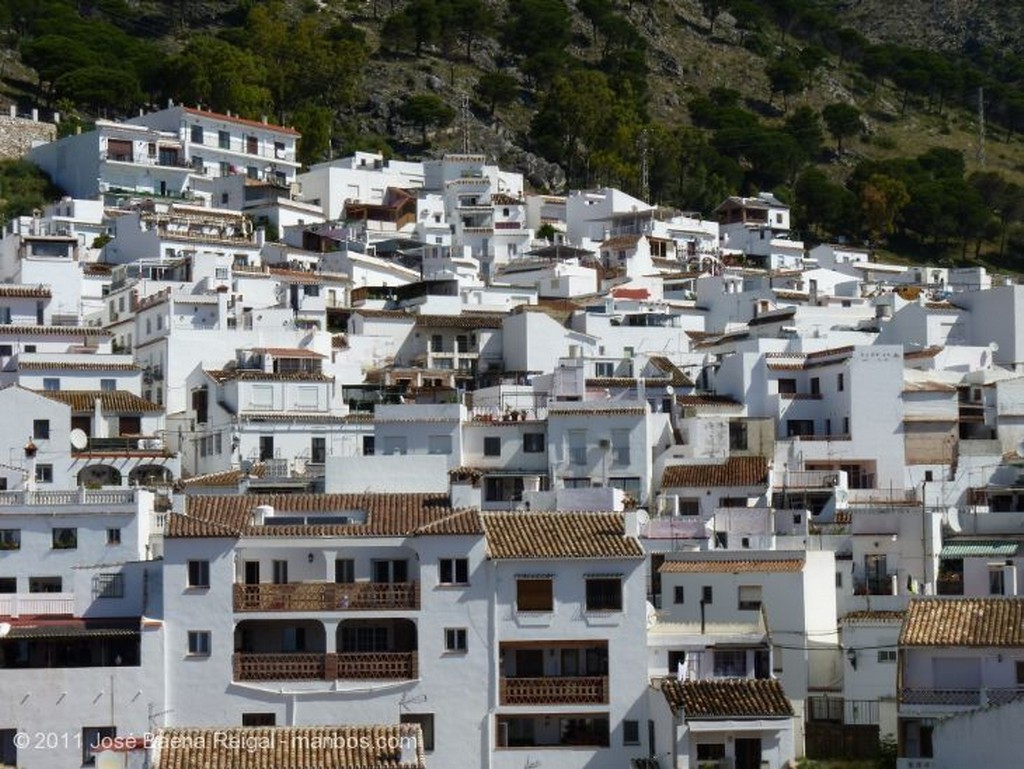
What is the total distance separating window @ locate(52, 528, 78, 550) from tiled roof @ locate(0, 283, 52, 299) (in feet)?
94.8

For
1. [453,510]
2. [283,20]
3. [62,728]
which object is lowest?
[62,728]

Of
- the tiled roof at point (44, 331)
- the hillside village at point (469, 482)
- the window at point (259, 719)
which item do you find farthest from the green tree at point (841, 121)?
the window at point (259, 719)

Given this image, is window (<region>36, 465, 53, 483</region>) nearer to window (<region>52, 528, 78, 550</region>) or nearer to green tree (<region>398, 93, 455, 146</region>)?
window (<region>52, 528, 78, 550</region>)

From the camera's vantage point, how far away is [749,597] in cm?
4722

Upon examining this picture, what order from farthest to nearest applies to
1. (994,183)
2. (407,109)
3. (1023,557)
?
(994,183), (407,109), (1023,557)

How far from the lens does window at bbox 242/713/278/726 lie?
42.9 m

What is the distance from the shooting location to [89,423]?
206 ft

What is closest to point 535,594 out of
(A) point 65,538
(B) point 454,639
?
(B) point 454,639

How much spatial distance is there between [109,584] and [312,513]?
436cm

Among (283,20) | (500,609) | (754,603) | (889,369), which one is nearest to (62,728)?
(500,609)

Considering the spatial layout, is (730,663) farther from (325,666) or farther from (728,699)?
(325,666)

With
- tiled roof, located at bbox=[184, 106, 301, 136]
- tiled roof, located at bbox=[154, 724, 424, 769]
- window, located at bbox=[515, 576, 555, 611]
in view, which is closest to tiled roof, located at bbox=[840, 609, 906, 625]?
window, located at bbox=[515, 576, 555, 611]

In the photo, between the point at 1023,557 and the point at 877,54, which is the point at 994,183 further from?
the point at 1023,557

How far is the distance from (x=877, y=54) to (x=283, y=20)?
1888 inches
